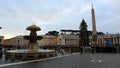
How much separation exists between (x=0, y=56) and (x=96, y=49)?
3176 centimetres

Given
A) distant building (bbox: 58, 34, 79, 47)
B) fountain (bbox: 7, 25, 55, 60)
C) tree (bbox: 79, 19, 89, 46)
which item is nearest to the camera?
fountain (bbox: 7, 25, 55, 60)

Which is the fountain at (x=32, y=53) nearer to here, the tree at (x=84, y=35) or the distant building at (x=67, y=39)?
the tree at (x=84, y=35)

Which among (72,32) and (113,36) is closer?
(113,36)

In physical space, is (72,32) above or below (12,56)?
above

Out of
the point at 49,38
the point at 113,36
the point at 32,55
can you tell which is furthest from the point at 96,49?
the point at 49,38

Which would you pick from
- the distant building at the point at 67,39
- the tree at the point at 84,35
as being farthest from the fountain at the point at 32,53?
the distant building at the point at 67,39

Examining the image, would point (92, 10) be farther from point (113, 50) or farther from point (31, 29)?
point (31, 29)

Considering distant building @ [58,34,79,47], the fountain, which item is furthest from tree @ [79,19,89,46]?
the fountain

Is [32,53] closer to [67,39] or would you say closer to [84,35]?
[84,35]

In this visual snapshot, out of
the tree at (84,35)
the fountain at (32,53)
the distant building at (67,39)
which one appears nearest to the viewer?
the fountain at (32,53)

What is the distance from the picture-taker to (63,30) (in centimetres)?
15125

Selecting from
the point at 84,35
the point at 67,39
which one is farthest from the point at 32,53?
the point at 67,39

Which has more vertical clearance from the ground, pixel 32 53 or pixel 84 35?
pixel 84 35

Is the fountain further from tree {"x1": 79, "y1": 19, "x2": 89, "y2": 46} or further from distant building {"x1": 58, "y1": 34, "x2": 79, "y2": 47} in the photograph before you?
distant building {"x1": 58, "y1": 34, "x2": 79, "y2": 47}
